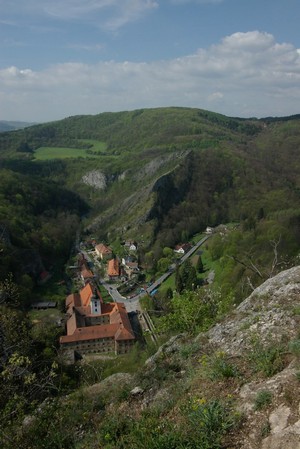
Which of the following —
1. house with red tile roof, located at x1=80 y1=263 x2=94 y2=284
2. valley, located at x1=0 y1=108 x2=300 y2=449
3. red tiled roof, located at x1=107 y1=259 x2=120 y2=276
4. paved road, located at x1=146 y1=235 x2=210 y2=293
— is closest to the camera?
valley, located at x1=0 y1=108 x2=300 y2=449

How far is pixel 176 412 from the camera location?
8.22m

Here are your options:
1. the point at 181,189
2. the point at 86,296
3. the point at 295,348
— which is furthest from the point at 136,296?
the point at 181,189

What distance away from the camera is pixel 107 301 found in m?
60.3

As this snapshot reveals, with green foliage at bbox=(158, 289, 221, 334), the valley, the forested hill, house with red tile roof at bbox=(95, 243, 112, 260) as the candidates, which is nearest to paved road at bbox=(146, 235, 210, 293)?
the valley

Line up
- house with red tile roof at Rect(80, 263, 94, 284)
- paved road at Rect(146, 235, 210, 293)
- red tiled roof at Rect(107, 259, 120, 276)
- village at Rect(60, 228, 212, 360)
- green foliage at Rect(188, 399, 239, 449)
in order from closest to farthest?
green foliage at Rect(188, 399, 239, 449) < village at Rect(60, 228, 212, 360) < paved road at Rect(146, 235, 210, 293) < house with red tile roof at Rect(80, 263, 94, 284) < red tiled roof at Rect(107, 259, 120, 276)

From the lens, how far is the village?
42.9 meters

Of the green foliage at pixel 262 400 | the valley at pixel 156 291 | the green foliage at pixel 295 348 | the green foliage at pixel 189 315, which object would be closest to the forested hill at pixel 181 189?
the valley at pixel 156 291

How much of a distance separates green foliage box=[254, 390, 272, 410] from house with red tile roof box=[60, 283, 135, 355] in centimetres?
3384

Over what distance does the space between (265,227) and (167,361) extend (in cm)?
6817

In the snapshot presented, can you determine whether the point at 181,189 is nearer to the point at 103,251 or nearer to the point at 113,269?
the point at 103,251

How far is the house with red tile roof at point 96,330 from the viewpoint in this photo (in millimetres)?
42312

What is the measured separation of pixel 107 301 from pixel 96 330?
1632 cm

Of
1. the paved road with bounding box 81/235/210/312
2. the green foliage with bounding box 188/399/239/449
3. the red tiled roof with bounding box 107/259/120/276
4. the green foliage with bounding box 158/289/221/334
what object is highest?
the green foliage with bounding box 188/399/239/449

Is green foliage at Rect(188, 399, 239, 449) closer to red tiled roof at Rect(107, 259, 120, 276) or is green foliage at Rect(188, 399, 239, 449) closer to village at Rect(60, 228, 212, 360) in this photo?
village at Rect(60, 228, 212, 360)
